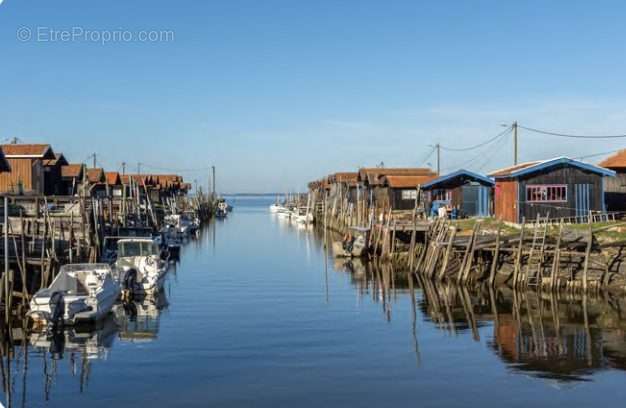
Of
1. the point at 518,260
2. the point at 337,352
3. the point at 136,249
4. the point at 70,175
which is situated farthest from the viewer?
the point at 70,175

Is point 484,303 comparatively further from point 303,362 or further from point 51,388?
point 51,388

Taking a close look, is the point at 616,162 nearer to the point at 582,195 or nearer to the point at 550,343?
the point at 582,195

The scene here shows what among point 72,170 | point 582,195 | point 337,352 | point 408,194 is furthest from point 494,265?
point 72,170

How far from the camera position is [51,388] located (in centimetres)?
1903

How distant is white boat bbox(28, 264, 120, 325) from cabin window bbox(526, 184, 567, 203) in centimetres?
2503

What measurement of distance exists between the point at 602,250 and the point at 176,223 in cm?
5000

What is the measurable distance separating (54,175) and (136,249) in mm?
29514

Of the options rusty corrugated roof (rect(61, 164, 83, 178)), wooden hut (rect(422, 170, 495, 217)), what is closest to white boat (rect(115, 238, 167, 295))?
wooden hut (rect(422, 170, 495, 217))

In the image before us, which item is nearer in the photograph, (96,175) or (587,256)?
(587,256)

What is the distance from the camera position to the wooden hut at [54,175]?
60.5 meters

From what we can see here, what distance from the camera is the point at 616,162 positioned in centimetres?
4909

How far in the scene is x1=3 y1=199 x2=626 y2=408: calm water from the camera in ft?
60.4

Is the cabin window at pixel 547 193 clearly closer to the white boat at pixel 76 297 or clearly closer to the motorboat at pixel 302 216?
the white boat at pixel 76 297

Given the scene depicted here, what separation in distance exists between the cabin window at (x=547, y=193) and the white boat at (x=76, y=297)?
82.1 ft
